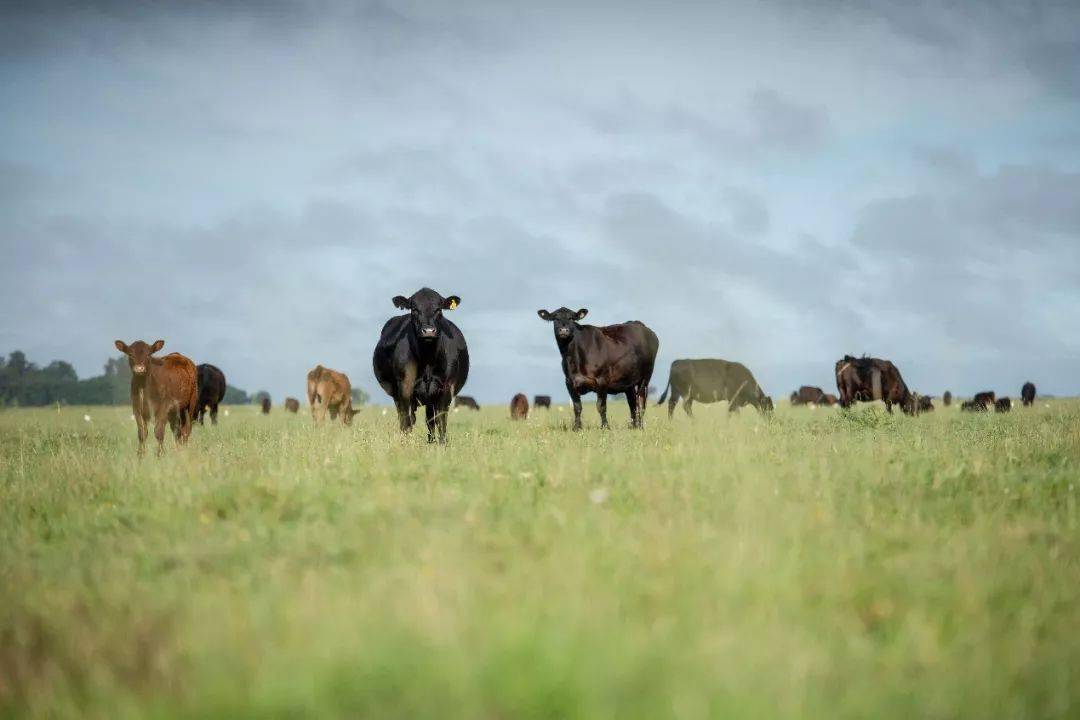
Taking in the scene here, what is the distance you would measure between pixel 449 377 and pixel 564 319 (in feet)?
18.8

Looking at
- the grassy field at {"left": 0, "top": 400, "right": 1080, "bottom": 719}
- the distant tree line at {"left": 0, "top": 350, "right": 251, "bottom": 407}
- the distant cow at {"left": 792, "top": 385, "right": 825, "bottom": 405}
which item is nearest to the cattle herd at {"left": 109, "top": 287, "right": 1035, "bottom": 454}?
the grassy field at {"left": 0, "top": 400, "right": 1080, "bottom": 719}

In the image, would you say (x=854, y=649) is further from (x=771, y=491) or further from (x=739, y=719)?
(x=771, y=491)

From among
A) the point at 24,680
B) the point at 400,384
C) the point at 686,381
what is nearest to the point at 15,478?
the point at 400,384

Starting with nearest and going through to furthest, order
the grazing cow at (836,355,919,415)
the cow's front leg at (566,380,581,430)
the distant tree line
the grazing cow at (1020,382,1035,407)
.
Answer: the cow's front leg at (566,380,581,430)
the grazing cow at (836,355,919,415)
the grazing cow at (1020,382,1035,407)
the distant tree line

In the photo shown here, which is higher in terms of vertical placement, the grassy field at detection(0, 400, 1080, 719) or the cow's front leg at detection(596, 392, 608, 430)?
the cow's front leg at detection(596, 392, 608, 430)

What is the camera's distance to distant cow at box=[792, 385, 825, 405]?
52.3 meters

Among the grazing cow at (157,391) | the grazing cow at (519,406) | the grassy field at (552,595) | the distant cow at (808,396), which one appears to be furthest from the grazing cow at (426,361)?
the distant cow at (808,396)

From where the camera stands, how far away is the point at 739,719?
328 centimetres

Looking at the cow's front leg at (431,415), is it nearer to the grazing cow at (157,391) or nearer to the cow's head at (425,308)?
the cow's head at (425,308)

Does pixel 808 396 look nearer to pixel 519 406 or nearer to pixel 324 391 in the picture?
pixel 519 406

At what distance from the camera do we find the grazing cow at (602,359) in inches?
795

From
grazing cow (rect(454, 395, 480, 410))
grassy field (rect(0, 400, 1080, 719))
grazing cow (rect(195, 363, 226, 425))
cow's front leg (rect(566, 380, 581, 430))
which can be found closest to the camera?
grassy field (rect(0, 400, 1080, 719))

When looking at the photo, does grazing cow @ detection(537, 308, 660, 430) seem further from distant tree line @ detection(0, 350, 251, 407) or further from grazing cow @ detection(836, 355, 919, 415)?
distant tree line @ detection(0, 350, 251, 407)

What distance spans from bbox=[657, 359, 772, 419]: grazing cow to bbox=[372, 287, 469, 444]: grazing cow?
16.4 metres
